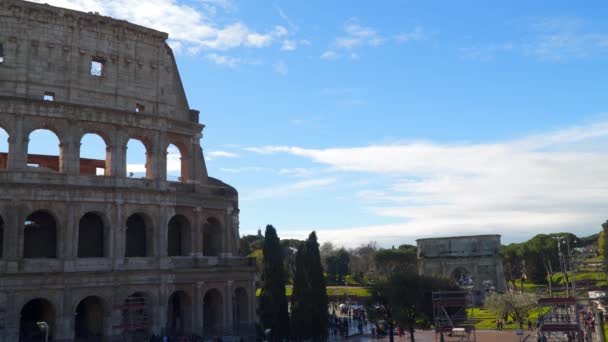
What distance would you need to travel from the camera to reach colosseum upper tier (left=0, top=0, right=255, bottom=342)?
29.8m

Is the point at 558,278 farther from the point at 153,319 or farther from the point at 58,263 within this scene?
the point at 58,263

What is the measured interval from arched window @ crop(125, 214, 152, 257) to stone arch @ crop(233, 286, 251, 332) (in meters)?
7.25

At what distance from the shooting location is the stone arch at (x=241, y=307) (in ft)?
125

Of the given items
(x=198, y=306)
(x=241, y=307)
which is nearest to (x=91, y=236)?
(x=198, y=306)

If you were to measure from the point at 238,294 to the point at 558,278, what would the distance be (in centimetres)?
5614

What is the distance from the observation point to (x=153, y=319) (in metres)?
32.8

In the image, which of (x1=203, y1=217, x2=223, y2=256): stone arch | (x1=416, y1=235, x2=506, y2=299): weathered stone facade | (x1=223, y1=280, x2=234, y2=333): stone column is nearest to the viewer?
(x1=223, y1=280, x2=234, y2=333): stone column

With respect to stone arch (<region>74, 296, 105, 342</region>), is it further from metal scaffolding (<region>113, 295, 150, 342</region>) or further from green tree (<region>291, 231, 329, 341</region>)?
green tree (<region>291, 231, 329, 341</region>)

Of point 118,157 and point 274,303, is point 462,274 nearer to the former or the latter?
point 274,303

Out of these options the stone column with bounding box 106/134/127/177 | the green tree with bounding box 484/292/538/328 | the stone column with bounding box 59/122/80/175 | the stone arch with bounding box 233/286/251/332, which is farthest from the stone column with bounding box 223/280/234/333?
the green tree with bounding box 484/292/538/328

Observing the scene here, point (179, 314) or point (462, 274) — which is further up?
point (462, 274)

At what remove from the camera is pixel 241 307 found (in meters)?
38.4

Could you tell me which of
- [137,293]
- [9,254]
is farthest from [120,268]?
[9,254]

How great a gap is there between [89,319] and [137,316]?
2.85 m
